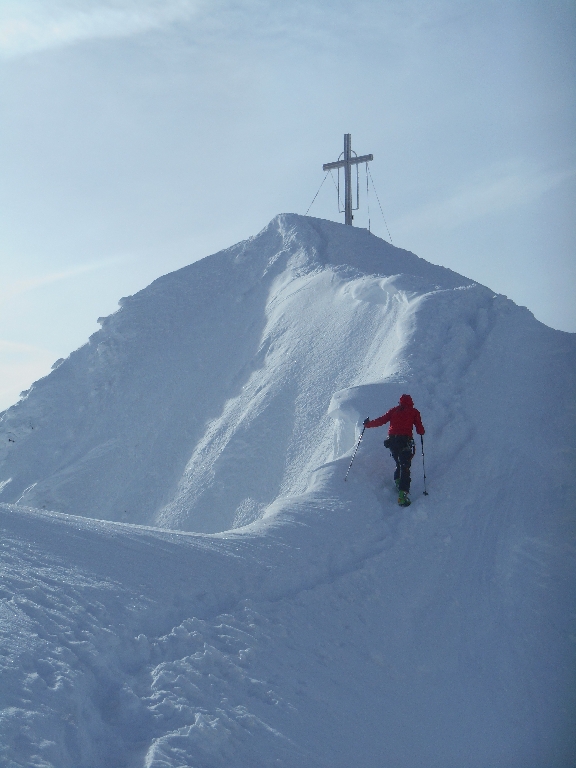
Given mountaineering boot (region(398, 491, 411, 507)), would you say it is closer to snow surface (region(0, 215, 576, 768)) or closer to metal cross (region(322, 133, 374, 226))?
snow surface (region(0, 215, 576, 768))

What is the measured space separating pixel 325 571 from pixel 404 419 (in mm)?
2713

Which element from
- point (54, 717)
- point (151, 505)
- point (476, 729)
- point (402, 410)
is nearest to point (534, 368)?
point (402, 410)

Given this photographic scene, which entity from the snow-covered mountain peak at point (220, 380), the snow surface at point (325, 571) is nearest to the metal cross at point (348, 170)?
the snow-covered mountain peak at point (220, 380)

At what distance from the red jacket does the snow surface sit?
0.72 m

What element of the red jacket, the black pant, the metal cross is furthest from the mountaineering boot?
the metal cross

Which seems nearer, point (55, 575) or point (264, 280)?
point (55, 575)

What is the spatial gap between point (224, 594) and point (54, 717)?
7.56 feet

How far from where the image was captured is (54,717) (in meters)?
4.54

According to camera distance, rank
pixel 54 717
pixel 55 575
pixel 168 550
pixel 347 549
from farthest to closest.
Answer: pixel 347 549
pixel 168 550
pixel 55 575
pixel 54 717

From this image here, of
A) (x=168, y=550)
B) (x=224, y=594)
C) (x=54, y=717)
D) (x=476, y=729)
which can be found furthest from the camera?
(x=168, y=550)

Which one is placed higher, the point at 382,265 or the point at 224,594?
the point at 382,265

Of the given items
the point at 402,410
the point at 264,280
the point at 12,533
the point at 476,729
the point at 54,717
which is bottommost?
the point at 476,729

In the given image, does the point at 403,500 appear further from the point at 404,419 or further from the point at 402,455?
the point at 404,419

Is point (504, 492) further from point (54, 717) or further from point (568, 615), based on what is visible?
point (54, 717)
